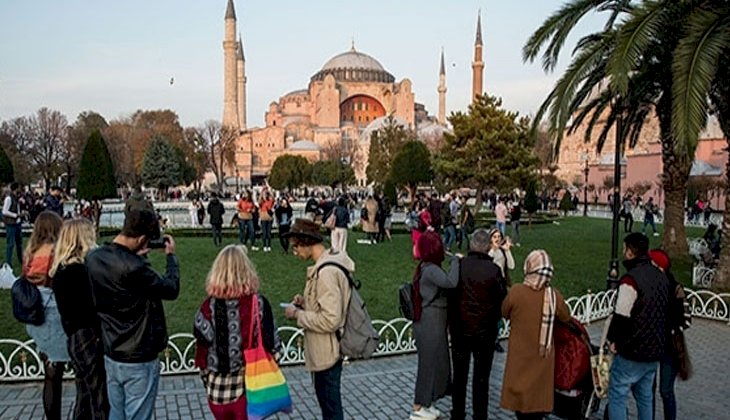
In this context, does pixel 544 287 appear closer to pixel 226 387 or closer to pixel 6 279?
pixel 226 387

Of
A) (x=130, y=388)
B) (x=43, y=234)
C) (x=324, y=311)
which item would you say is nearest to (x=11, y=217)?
(x=43, y=234)

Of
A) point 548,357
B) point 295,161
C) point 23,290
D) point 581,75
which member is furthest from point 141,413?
point 295,161

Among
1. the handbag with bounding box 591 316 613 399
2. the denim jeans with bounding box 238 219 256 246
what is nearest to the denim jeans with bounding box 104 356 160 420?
the handbag with bounding box 591 316 613 399

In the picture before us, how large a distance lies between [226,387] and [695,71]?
21.6 ft

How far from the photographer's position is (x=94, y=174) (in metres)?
21.2

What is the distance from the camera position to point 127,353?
132 inches

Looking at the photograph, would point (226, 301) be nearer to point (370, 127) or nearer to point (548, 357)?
point (548, 357)

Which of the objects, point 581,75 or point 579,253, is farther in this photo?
point 579,253

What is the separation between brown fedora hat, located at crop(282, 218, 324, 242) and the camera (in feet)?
12.5

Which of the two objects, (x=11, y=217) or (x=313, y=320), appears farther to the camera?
(x=11, y=217)

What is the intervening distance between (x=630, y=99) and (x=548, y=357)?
961cm

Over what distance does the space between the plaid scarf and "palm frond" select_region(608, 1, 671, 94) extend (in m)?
4.00

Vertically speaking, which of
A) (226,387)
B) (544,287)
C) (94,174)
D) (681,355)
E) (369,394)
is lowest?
(369,394)

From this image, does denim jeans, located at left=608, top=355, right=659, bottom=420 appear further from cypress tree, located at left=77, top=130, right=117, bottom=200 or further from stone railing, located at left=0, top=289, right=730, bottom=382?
cypress tree, located at left=77, top=130, right=117, bottom=200
